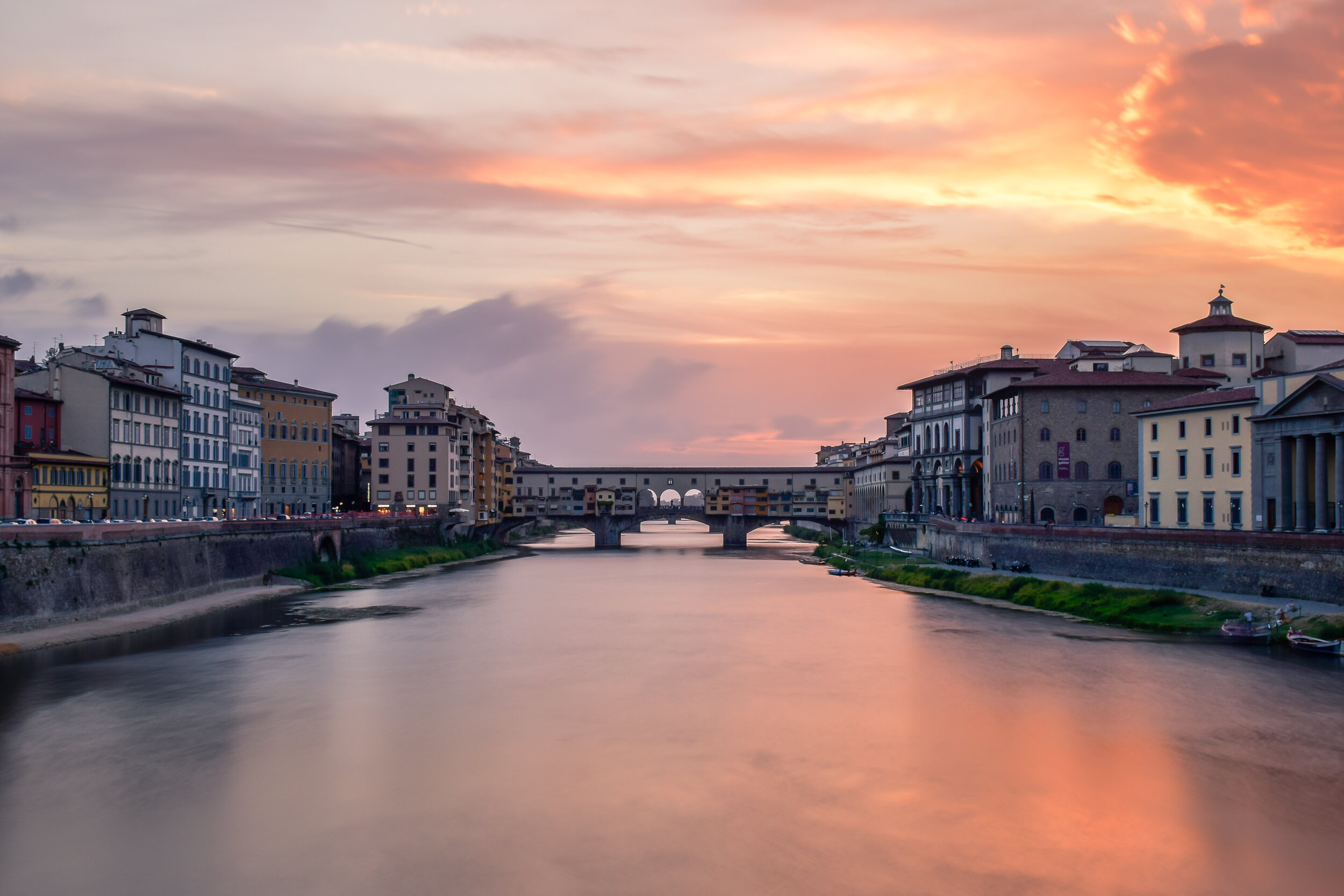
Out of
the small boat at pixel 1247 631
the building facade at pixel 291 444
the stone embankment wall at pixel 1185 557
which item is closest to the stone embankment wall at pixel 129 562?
the building facade at pixel 291 444

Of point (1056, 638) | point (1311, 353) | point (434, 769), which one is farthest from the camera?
point (1311, 353)

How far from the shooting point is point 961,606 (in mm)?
58344

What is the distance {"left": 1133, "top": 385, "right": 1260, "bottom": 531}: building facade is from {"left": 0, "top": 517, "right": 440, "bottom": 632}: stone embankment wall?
174 feet

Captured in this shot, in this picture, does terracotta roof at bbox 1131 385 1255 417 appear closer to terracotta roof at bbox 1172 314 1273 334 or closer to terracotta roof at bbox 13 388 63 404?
terracotta roof at bbox 1172 314 1273 334

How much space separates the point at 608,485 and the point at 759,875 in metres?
138

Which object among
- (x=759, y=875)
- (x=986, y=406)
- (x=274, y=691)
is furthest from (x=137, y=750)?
(x=986, y=406)

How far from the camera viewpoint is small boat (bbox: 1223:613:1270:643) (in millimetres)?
40000

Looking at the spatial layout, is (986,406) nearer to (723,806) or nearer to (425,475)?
(425,475)

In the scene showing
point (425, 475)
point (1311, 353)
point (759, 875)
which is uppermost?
point (1311, 353)

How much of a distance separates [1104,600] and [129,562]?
149ft

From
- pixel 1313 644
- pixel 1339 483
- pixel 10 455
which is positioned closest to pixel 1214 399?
pixel 1339 483

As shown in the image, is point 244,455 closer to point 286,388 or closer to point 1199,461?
point 286,388

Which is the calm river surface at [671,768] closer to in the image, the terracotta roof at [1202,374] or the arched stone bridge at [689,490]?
the terracotta roof at [1202,374]

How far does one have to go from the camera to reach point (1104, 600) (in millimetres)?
50906
